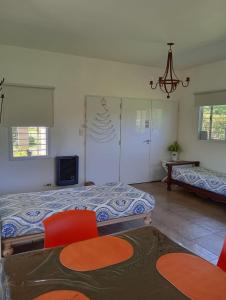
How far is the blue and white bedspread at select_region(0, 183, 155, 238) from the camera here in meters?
2.56

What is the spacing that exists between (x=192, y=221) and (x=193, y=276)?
264 cm

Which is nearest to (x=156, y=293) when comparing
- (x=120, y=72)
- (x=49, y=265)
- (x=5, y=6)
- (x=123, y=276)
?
(x=123, y=276)

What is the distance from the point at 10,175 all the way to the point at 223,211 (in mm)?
3785

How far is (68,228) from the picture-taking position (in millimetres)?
1747

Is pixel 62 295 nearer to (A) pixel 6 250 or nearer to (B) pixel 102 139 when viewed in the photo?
(A) pixel 6 250

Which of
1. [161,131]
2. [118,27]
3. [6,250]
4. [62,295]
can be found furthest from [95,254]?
[161,131]

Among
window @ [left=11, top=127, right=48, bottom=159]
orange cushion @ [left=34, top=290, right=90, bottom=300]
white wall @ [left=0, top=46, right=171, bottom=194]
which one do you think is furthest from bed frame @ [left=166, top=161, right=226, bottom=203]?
orange cushion @ [left=34, top=290, right=90, bottom=300]

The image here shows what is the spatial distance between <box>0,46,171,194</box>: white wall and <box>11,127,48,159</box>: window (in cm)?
12

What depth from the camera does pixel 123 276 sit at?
48.9 inches

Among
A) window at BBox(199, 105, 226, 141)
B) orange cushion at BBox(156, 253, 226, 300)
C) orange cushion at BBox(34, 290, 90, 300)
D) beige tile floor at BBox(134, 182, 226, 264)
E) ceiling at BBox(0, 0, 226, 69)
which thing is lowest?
beige tile floor at BBox(134, 182, 226, 264)

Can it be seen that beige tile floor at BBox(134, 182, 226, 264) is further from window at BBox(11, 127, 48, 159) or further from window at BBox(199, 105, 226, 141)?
window at BBox(11, 127, 48, 159)

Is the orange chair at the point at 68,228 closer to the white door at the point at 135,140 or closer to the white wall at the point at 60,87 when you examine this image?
the white wall at the point at 60,87

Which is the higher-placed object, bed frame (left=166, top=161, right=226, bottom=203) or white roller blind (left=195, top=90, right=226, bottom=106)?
white roller blind (left=195, top=90, right=226, bottom=106)

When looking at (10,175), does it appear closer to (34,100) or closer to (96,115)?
(34,100)
